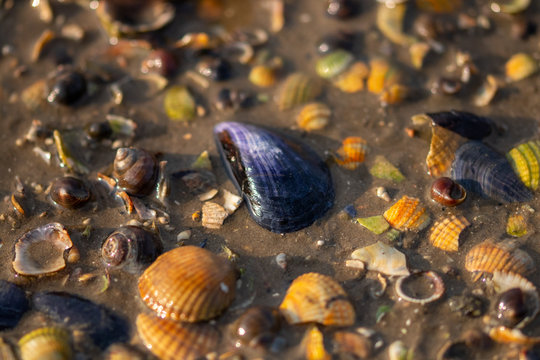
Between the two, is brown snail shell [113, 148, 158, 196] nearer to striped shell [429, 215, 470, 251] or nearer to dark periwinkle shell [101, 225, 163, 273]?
dark periwinkle shell [101, 225, 163, 273]

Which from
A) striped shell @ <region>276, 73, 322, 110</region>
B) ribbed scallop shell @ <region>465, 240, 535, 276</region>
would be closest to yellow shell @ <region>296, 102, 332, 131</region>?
striped shell @ <region>276, 73, 322, 110</region>

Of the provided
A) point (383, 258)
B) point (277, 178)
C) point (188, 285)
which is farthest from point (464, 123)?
point (188, 285)

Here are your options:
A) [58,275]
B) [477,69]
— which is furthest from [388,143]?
[58,275]

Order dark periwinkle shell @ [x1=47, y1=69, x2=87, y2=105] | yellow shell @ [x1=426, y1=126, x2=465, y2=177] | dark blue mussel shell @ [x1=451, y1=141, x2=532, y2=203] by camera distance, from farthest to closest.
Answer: dark periwinkle shell @ [x1=47, y1=69, x2=87, y2=105], yellow shell @ [x1=426, y1=126, x2=465, y2=177], dark blue mussel shell @ [x1=451, y1=141, x2=532, y2=203]

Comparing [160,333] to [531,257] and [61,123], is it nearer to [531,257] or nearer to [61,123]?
[61,123]

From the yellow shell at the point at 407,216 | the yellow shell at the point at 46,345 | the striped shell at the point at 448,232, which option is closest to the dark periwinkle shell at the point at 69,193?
the yellow shell at the point at 46,345
